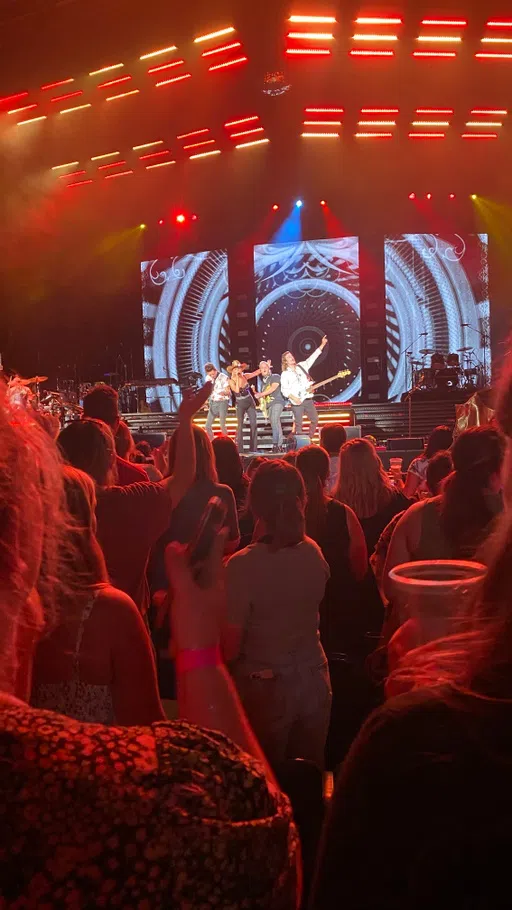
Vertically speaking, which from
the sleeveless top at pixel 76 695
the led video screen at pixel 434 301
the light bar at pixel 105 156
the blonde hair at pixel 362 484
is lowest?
the sleeveless top at pixel 76 695

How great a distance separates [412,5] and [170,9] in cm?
303

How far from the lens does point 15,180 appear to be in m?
14.1

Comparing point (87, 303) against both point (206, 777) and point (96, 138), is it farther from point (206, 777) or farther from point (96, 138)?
point (206, 777)

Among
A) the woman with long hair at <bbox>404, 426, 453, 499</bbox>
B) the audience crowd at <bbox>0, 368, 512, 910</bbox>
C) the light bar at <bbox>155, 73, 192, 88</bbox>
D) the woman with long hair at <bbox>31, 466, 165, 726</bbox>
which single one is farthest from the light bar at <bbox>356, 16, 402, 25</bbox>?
the woman with long hair at <bbox>31, 466, 165, 726</bbox>

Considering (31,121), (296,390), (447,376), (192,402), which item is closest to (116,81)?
(31,121)

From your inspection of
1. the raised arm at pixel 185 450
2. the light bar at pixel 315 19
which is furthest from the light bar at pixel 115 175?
the raised arm at pixel 185 450

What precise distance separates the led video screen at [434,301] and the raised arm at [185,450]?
46.0 ft

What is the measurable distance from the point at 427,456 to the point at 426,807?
3.81 meters

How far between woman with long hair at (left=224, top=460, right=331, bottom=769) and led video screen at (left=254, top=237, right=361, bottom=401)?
14.5 meters

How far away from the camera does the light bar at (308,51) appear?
10516 millimetres

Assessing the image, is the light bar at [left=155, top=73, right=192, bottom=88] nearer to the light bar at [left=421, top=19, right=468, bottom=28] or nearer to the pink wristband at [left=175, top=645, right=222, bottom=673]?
the light bar at [left=421, top=19, right=468, bottom=28]

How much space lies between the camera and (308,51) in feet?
34.8

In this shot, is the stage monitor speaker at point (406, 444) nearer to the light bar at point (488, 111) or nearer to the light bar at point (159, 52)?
the light bar at point (159, 52)

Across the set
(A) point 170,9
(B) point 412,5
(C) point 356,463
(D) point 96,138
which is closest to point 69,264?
(D) point 96,138
